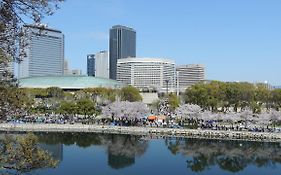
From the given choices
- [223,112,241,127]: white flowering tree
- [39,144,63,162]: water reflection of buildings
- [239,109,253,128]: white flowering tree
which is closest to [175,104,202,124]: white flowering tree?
[223,112,241,127]: white flowering tree

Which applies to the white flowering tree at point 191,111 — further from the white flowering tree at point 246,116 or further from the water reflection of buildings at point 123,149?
the water reflection of buildings at point 123,149

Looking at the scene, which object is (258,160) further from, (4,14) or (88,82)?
(88,82)

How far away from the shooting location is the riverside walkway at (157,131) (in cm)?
4297

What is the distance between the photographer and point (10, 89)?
7.42 meters

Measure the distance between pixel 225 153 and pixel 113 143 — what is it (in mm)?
11054

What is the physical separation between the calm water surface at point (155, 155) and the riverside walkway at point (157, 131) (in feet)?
6.60

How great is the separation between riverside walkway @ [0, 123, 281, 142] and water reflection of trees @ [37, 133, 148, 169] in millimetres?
2305

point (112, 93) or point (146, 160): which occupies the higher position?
point (112, 93)

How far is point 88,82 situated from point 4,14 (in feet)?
319

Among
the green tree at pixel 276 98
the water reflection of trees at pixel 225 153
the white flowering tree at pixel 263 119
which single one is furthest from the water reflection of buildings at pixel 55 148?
the green tree at pixel 276 98

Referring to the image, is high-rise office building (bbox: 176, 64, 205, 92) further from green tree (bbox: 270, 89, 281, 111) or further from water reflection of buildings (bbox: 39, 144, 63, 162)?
water reflection of buildings (bbox: 39, 144, 63, 162)

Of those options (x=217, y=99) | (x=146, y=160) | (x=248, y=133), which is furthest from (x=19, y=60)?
(x=217, y=99)

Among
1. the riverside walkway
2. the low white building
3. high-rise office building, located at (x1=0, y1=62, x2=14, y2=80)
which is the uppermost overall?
the low white building

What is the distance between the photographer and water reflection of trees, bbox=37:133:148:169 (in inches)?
1325
